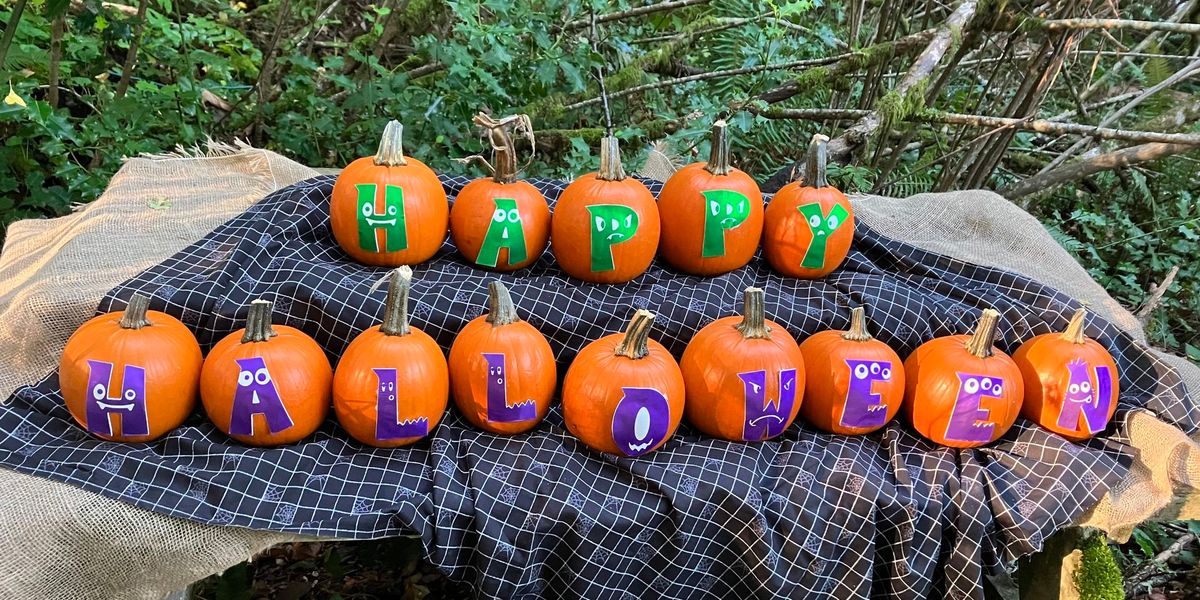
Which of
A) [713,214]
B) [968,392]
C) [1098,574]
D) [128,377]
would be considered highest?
[713,214]

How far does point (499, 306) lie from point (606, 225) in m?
0.43

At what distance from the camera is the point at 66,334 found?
86.8 inches

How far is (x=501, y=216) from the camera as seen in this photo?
2346mm

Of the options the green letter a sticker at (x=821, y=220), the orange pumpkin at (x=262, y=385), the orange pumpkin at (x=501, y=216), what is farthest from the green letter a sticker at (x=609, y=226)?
the orange pumpkin at (x=262, y=385)

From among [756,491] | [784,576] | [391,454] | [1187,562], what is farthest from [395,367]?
[1187,562]

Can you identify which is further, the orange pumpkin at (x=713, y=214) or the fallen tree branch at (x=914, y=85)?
the fallen tree branch at (x=914, y=85)

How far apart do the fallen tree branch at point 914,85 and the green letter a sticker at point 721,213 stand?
84 cm

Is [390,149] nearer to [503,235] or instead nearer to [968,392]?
[503,235]

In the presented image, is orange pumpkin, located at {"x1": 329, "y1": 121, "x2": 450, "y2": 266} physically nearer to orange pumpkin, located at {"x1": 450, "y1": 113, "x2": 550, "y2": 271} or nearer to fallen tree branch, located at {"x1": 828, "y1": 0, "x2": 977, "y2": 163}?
orange pumpkin, located at {"x1": 450, "y1": 113, "x2": 550, "y2": 271}

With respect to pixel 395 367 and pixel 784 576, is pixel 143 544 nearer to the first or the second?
pixel 395 367

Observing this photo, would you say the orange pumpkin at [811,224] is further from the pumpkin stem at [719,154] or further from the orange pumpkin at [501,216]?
the orange pumpkin at [501,216]

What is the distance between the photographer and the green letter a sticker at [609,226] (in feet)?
7.51

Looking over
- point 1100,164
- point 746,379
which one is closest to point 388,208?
point 746,379

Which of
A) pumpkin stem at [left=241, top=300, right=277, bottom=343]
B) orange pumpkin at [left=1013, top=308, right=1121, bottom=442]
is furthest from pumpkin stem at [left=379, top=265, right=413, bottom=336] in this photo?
orange pumpkin at [left=1013, top=308, right=1121, bottom=442]
